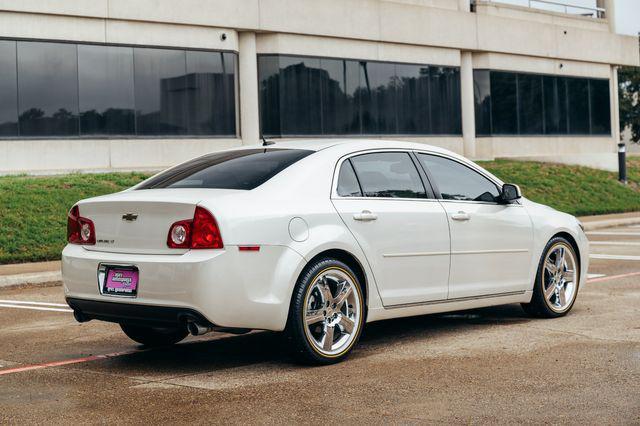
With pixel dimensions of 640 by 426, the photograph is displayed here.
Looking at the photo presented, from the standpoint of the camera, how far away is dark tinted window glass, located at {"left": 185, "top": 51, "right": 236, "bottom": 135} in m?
Answer: 27.4

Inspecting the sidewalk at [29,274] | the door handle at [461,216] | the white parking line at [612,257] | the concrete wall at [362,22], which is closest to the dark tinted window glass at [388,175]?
the door handle at [461,216]

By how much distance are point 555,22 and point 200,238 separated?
33904mm

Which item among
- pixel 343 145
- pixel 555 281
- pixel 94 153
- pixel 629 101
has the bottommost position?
pixel 555 281

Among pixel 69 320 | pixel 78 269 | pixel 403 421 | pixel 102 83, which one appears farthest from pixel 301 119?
pixel 403 421

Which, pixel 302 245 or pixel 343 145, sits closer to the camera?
pixel 302 245

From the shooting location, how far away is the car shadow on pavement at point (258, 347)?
23.3 ft

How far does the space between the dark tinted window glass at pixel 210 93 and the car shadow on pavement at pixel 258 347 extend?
62.1 feet

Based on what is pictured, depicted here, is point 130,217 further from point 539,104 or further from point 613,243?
point 539,104

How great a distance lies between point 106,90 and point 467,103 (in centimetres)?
1401

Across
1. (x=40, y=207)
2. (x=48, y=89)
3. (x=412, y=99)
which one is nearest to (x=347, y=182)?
(x=40, y=207)

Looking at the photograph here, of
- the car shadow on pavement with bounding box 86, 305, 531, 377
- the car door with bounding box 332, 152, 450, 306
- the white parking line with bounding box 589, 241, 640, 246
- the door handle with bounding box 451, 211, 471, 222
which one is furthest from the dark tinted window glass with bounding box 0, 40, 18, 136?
the door handle with bounding box 451, 211, 471, 222

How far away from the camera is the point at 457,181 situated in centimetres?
845

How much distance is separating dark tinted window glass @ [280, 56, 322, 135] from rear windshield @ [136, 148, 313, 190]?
69.2 feet

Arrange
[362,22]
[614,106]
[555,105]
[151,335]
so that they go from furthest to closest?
[614,106] → [555,105] → [362,22] → [151,335]
